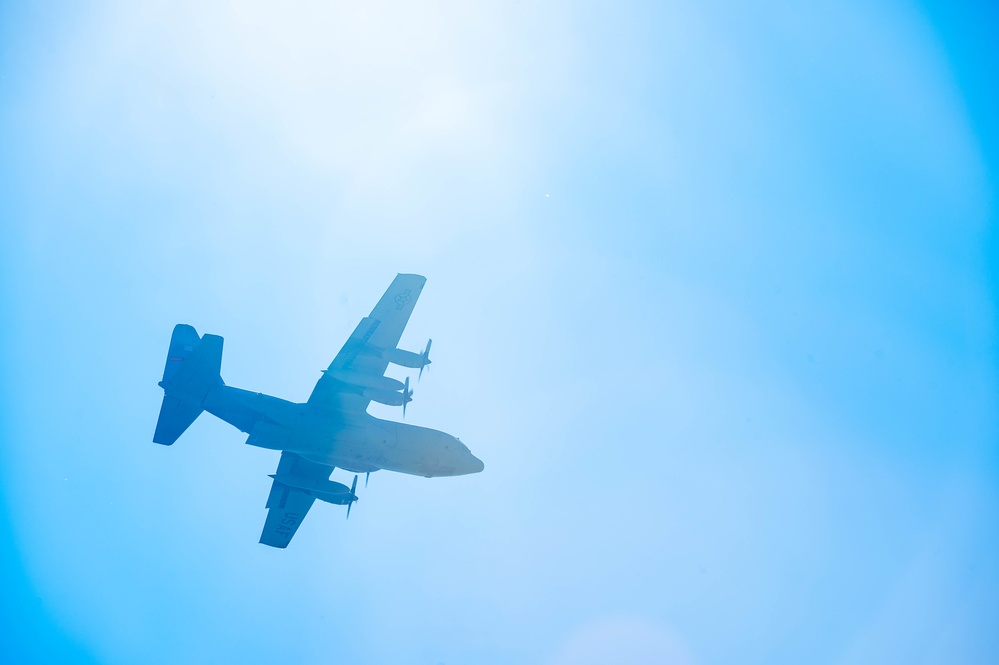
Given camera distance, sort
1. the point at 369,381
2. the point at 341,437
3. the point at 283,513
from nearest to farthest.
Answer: the point at 369,381, the point at 341,437, the point at 283,513

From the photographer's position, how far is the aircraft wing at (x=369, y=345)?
3553cm

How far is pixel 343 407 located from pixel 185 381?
770 centimetres

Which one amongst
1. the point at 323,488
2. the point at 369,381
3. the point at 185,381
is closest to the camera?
the point at 185,381

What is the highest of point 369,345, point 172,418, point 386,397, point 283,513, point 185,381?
point 369,345

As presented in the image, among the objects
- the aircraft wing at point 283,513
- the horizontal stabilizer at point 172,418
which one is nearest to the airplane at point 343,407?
the horizontal stabilizer at point 172,418

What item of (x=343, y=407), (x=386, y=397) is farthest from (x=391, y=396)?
(x=343, y=407)

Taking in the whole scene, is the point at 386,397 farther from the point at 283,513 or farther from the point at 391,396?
the point at 283,513

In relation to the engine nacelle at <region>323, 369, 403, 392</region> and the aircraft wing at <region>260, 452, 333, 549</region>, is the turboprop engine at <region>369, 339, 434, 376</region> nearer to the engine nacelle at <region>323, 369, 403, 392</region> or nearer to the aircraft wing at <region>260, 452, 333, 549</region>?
the engine nacelle at <region>323, 369, 403, 392</region>

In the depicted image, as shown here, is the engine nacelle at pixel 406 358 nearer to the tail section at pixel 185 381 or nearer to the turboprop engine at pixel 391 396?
the turboprop engine at pixel 391 396

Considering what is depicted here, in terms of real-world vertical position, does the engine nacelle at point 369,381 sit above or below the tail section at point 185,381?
above

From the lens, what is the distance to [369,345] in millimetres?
35875

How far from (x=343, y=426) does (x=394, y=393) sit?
3.27 metres

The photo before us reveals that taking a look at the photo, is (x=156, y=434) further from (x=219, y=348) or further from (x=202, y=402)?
(x=219, y=348)

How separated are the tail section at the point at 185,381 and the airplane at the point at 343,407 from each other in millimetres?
46
